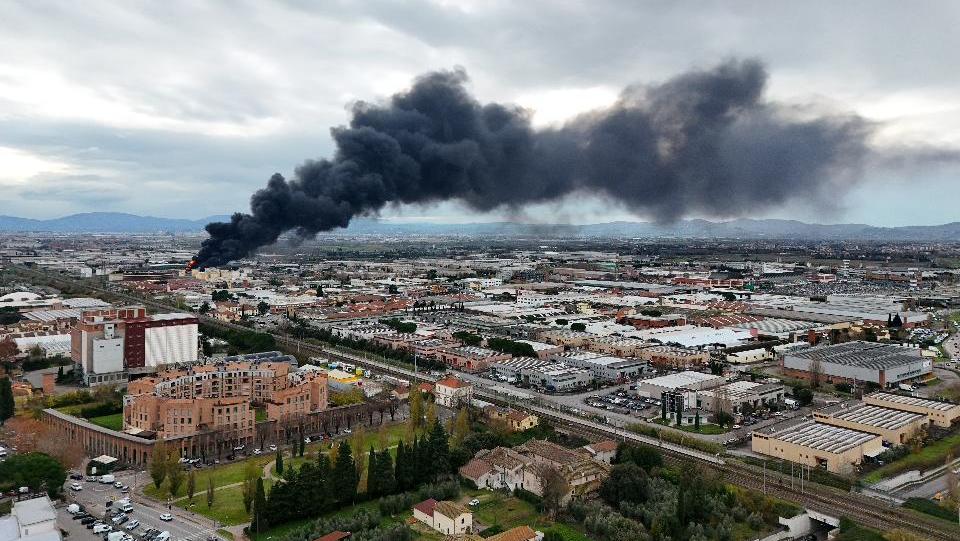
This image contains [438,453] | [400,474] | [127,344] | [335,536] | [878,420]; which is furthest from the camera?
[127,344]

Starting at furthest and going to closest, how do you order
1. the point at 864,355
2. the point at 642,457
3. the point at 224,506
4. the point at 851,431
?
the point at 864,355 < the point at 851,431 < the point at 642,457 < the point at 224,506

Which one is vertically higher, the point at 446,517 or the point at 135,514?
the point at 446,517

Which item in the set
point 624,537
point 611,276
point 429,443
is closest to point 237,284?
point 611,276

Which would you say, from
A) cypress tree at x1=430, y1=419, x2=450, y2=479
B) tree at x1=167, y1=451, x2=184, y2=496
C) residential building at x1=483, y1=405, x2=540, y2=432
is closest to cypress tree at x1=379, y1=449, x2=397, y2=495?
cypress tree at x1=430, y1=419, x2=450, y2=479

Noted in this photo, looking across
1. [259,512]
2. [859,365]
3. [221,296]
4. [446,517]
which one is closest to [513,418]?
[446,517]

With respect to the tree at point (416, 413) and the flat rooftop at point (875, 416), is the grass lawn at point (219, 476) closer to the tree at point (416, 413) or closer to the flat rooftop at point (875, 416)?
the tree at point (416, 413)

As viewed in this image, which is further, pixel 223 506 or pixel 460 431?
pixel 460 431

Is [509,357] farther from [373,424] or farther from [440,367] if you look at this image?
[373,424]

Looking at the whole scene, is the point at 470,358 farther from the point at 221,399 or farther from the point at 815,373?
the point at 815,373
